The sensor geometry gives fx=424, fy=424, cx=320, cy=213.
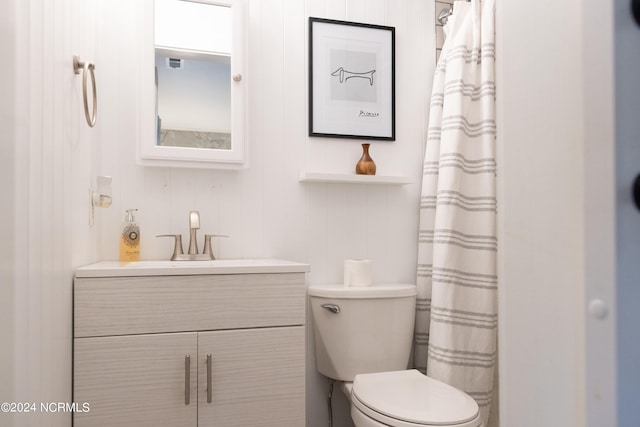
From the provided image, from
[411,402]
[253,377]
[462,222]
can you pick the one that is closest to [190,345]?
[253,377]

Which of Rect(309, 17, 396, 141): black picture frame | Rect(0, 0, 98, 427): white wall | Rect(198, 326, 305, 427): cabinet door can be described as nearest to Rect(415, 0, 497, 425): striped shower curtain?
Rect(309, 17, 396, 141): black picture frame

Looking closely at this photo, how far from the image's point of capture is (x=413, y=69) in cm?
202

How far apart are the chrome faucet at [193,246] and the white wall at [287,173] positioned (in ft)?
0.23

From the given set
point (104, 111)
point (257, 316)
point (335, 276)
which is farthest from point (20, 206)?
point (335, 276)

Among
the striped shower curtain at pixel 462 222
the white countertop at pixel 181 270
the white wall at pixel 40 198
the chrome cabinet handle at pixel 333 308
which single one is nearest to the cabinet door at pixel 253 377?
A: the white countertop at pixel 181 270

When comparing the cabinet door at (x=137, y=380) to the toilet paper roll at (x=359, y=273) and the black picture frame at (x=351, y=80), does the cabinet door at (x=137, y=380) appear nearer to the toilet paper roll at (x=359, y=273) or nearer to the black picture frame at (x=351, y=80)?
the toilet paper roll at (x=359, y=273)

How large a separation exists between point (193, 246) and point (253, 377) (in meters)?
0.58

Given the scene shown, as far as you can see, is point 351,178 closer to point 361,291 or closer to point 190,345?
point 361,291

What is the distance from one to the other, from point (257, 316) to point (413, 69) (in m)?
1.37

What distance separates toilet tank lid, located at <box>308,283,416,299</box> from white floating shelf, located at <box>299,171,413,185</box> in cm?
45

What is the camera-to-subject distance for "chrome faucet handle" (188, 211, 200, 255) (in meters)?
1.63

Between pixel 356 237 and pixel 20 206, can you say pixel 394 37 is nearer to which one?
pixel 356 237

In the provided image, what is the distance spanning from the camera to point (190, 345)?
4.28 ft
